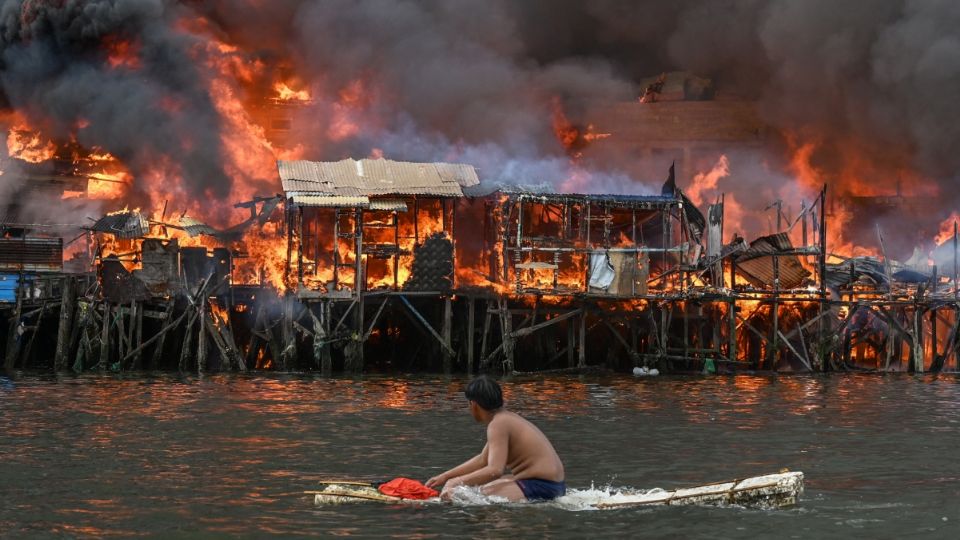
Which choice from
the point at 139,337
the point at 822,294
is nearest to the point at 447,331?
the point at 139,337

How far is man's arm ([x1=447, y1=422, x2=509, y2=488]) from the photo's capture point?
44.3 ft

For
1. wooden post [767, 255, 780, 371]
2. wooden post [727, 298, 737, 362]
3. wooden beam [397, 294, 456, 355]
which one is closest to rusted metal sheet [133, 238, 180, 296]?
wooden beam [397, 294, 456, 355]

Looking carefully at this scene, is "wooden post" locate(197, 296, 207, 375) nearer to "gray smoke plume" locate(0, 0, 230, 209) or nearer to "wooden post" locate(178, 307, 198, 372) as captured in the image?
"wooden post" locate(178, 307, 198, 372)

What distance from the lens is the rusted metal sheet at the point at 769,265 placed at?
138ft

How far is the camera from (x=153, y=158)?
49.4 m

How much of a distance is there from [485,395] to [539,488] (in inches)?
57.6

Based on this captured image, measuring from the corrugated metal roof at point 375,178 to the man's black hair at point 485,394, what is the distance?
27403 millimetres

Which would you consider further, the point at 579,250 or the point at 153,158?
the point at 153,158

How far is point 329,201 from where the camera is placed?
130 ft

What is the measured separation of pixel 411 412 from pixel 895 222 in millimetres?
38011

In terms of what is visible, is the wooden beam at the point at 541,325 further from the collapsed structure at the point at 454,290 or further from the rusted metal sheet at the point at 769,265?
the rusted metal sheet at the point at 769,265

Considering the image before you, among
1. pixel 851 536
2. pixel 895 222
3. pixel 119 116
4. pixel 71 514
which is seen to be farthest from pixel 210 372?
pixel 895 222

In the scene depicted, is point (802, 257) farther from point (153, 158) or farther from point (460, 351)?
point (153, 158)

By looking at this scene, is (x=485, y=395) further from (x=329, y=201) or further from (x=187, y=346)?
(x=329, y=201)
